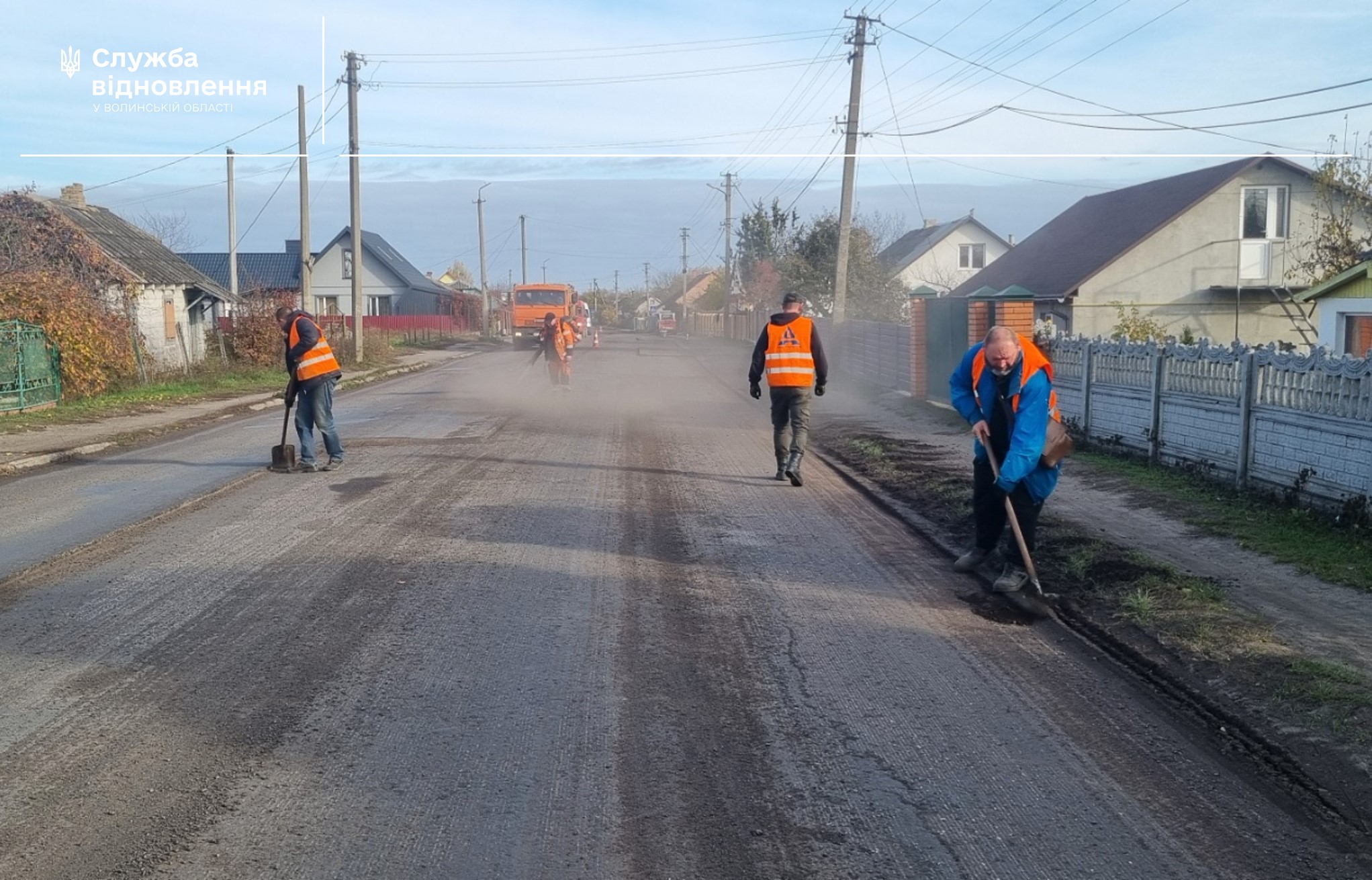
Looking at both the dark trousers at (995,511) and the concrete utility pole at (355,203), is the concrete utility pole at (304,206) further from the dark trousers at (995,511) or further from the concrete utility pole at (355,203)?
the dark trousers at (995,511)

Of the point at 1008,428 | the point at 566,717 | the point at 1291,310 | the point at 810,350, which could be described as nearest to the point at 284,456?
the point at 810,350

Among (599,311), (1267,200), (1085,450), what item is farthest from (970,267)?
(599,311)

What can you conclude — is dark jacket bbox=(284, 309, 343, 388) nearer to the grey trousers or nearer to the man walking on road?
the grey trousers

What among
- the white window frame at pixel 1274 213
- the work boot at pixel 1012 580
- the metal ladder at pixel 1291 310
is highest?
the white window frame at pixel 1274 213

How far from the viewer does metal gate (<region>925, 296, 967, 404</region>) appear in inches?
789

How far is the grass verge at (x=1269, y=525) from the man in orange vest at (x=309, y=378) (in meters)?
7.77

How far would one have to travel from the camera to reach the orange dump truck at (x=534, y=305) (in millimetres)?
48062

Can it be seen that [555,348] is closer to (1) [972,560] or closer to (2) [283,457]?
(2) [283,457]

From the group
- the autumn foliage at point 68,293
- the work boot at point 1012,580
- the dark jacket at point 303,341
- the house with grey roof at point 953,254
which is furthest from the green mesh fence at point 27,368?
the house with grey roof at point 953,254

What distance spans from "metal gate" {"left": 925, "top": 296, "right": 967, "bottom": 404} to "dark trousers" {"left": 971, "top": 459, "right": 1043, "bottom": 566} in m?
12.2

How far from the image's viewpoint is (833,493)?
447 inches

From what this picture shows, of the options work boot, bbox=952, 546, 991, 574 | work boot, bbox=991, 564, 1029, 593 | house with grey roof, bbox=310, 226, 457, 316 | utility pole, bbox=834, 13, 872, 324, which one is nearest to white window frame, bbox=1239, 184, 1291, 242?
utility pole, bbox=834, 13, 872, 324

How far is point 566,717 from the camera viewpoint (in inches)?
197

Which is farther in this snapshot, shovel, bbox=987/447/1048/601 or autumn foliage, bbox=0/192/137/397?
autumn foliage, bbox=0/192/137/397
